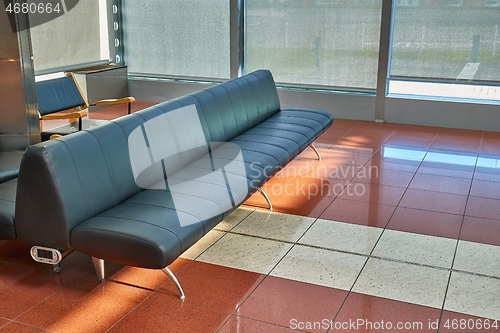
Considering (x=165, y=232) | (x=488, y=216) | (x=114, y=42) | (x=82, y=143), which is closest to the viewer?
(x=165, y=232)

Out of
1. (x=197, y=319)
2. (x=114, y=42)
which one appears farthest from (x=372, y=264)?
(x=114, y=42)

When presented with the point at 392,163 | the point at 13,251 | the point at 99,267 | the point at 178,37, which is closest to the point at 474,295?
the point at 99,267

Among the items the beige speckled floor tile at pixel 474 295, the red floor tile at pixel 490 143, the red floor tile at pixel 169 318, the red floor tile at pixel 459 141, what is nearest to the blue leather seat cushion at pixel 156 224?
the red floor tile at pixel 169 318

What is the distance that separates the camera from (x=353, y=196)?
467 centimetres

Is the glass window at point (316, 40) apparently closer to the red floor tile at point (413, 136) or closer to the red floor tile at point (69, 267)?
the red floor tile at point (413, 136)

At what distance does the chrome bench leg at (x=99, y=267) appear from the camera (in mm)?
3189

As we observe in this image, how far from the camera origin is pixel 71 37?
7793mm

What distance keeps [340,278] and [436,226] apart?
3.66ft

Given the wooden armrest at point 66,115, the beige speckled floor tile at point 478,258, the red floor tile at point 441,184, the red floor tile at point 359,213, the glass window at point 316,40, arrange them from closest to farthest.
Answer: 1. the beige speckled floor tile at point 478,258
2. the red floor tile at point 359,213
3. the red floor tile at point 441,184
4. the wooden armrest at point 66,115
5. the glass window at point 316,40

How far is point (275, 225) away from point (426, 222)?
1085 millimetres

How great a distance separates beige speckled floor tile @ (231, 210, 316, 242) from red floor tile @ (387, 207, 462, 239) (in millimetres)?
620

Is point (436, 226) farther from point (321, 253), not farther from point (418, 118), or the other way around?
point (418, 118)

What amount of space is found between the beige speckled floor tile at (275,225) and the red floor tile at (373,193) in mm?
642

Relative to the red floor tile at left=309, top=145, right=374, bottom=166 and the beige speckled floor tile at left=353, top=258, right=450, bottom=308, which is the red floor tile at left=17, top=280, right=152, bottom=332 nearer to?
the beige speckled floor tile at left=353, top=258, right=450, bottom=308
